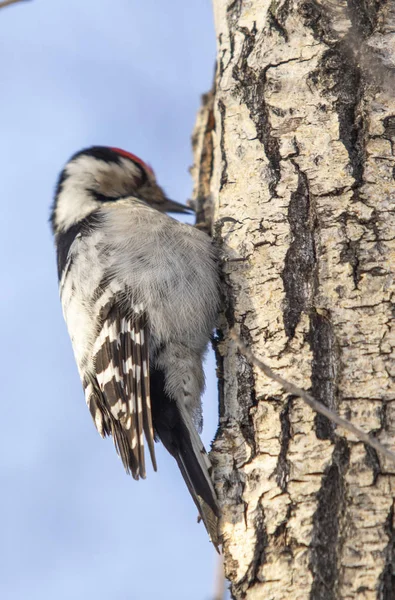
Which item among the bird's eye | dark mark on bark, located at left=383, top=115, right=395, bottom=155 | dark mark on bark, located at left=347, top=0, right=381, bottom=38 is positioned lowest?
dark mark on bark, located at left=383, top=115, right=395, bottom=155

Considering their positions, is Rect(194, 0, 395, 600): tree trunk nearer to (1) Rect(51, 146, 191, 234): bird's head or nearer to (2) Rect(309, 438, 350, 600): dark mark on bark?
(2) Rect(309, 438, 350, 600): dark mark on bark

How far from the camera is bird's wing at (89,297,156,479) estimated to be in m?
2.80

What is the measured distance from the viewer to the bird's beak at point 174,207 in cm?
410

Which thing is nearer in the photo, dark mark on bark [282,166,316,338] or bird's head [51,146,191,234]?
dark mark on bark [282,166,316,338]

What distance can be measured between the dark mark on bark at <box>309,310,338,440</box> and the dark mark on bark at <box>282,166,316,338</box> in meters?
0.08

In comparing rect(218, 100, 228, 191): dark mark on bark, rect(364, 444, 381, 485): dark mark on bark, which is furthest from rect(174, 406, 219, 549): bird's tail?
rect(218, 100, 228, 191): dark mark on bark

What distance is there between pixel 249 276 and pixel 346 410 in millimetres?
731

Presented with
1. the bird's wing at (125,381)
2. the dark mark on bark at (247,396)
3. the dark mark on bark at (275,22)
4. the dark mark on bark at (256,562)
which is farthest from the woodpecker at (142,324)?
the dark mark on bark at (275,22)

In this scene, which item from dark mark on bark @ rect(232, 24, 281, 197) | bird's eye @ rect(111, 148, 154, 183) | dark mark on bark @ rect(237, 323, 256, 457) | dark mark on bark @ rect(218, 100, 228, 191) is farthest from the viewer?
bird's eye @ rect(111, 148, 154, 183)

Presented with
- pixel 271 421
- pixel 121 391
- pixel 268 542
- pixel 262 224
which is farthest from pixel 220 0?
pixel 268 542

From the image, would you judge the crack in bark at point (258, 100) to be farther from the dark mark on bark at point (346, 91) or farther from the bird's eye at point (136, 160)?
the bird's eye at point (136, 160)

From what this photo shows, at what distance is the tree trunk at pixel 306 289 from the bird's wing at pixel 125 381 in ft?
1.27

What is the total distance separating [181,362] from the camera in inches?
119

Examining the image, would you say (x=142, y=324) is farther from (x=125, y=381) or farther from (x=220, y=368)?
(x=220, y=368)
